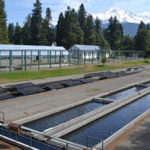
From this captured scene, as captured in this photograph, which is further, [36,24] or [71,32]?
[36,24]

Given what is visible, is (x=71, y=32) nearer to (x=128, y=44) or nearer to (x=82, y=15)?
(x=82, y=15)

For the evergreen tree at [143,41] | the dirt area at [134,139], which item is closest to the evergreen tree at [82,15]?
the evergreen tree at [143,41]

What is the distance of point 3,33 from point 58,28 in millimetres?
28488

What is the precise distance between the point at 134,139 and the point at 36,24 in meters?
97.3

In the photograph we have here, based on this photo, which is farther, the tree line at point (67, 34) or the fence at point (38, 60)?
the tree line at point (67, 34)

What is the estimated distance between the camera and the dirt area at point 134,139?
9.59 meters

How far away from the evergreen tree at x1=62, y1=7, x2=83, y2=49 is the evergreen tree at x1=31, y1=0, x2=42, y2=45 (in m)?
11.7

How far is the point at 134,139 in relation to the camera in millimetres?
10422

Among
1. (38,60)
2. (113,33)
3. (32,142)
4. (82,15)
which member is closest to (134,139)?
(32,142)

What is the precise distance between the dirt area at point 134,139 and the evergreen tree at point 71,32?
84.6m

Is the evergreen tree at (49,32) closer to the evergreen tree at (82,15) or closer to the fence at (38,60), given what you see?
the evergreen tree at (82,15)

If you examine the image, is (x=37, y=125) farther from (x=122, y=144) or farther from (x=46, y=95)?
(x=46, y=95)

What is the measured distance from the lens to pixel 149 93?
78.3 ft

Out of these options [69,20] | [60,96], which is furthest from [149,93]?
[69,20]
